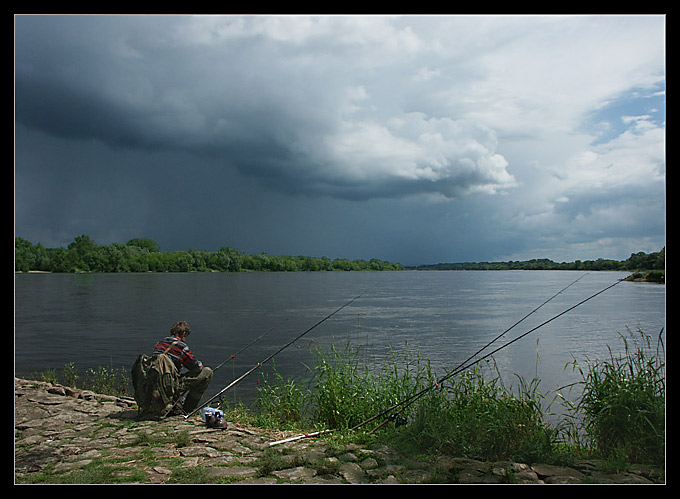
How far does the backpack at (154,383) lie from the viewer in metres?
6.68

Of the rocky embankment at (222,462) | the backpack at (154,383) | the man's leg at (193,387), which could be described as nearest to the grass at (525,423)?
the rocky embankment at (222,462)

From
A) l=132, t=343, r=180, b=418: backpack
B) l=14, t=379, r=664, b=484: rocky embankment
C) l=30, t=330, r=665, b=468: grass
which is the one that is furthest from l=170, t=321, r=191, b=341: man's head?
l=30, t=330, r=665, b=468: grass

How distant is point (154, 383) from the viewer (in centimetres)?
671

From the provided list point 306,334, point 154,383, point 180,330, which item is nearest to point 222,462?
point 154,383

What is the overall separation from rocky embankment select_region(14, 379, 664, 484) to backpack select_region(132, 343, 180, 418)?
191 mm

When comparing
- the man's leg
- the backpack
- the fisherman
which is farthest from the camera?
the man's leg

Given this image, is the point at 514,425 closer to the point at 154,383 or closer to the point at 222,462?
the point at 222,462

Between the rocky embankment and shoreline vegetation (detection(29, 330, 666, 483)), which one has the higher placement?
shoreline vegetation (detection(29, 330, 666, 483))

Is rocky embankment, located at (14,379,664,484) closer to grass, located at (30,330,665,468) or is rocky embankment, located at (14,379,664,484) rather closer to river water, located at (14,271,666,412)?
grass, located at (30,330,665,468)

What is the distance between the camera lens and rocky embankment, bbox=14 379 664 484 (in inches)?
180

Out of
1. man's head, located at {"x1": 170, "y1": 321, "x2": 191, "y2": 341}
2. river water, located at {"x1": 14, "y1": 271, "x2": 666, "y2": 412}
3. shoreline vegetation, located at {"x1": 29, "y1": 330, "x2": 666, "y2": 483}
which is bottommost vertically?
river water, located at {"x1": 14, "y1": 271, "x2": 666, "y2": 412}

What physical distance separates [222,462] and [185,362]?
2.18 m
